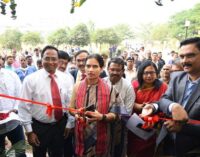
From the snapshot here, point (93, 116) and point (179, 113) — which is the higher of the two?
point (179, 113)

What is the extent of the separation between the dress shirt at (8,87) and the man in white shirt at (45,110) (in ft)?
1.30

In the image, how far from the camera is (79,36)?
3144cm

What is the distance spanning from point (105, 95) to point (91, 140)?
47 centimetres

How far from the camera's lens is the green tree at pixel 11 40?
1326 inches

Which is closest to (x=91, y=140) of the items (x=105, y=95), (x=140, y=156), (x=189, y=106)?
(x=105, y=95)

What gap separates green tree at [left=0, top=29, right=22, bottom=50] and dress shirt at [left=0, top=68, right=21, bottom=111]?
30.6 metres

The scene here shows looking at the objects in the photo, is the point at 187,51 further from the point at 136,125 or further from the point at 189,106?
the point at 136,125

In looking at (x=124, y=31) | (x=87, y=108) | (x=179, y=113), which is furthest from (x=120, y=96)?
(x=124, y=31)

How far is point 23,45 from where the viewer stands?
35250 mm

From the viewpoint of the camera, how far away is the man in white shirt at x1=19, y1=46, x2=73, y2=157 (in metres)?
3.21

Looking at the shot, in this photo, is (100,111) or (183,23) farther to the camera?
(183,23)

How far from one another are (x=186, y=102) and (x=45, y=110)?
1622mm

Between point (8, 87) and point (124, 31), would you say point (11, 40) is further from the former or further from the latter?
point (124, 31)

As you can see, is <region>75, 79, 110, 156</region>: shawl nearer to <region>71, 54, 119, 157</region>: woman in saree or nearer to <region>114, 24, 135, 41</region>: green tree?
<region>71, 54, 119, 157</region>: woman in saree
